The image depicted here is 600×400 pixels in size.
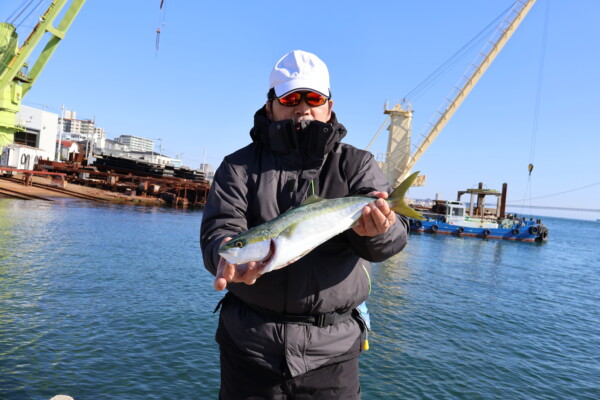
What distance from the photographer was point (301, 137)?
333 centimetres

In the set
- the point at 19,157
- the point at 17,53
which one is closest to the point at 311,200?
the point at 17,53

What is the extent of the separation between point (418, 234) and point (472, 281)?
32548 millimetres

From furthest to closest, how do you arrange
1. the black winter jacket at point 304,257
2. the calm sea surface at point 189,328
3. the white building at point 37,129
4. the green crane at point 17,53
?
the white building at point 37,129 → the green crane at point 17,53 → the calm sea surface at point 189,328 → the black winter jacket at point 304,257

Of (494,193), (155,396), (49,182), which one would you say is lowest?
(155,396)

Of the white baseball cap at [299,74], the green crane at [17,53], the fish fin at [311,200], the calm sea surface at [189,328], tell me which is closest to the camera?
the fish fin at [311,200]

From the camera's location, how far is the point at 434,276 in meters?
26.0

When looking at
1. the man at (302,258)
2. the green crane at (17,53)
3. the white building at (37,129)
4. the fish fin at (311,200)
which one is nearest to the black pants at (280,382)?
the man at (302,258)

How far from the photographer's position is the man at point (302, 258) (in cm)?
303

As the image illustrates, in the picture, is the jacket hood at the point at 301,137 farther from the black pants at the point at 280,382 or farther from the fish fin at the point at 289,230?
the black pants at the point at 280,382

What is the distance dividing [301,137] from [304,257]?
103 centimetres

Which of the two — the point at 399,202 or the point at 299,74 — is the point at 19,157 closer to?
the point at 299,74

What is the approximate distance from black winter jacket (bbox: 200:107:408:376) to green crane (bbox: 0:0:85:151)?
4808 centimetres

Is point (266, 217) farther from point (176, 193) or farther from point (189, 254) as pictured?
point (176, 193)

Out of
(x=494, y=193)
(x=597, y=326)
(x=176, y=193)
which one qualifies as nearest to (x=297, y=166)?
(x=597, y=326)
